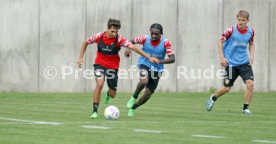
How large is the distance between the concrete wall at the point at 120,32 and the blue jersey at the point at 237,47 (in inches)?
431

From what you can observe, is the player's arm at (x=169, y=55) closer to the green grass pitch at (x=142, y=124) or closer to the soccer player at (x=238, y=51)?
the green grass pitch at (x=142, y=124)

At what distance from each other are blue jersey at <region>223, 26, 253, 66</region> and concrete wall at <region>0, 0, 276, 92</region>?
10.9 meters

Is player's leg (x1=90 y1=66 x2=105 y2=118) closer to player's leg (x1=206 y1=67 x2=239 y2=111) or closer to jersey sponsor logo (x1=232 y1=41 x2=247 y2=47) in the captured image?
player's leg (x1=206 y1=67 x2=239 y2=111)

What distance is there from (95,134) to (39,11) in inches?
676

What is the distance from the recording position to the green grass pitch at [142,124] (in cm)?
1253

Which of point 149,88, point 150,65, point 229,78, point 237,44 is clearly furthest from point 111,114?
point 237,44

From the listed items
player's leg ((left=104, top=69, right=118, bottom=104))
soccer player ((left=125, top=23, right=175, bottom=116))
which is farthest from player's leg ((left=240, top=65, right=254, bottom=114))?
player's leg ((left=104, top=69, right=118, bottom=104))

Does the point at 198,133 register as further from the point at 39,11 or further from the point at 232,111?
the point at 39,11

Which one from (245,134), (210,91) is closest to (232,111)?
(245,134)

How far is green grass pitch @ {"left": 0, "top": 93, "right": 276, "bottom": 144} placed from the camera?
1253 centimetres

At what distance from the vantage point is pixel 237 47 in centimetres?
1975

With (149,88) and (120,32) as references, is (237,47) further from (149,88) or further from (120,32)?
(120,32)

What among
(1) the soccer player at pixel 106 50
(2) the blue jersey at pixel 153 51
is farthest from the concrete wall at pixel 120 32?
(1) the soccer player at pixel 106 50

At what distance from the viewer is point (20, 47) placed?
2992 cm
